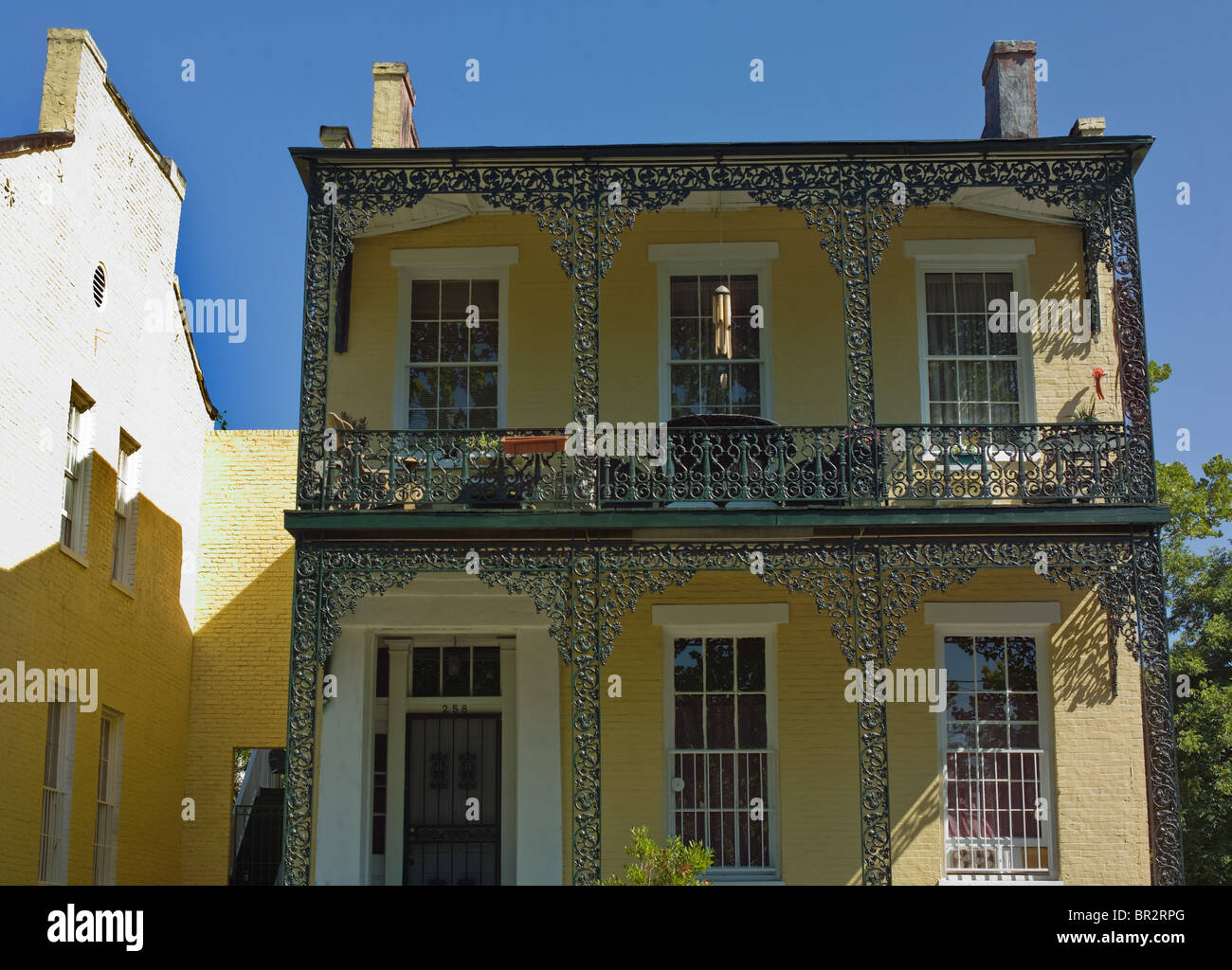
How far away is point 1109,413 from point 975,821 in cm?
462

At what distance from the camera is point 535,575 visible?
13.5 metres

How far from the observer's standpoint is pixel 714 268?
16.2 m

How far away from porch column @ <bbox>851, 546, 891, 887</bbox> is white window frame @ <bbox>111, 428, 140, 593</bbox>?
8.65 metres

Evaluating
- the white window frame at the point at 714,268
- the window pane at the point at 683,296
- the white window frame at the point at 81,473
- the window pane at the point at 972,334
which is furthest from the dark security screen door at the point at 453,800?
the window pane at the point at 972,334

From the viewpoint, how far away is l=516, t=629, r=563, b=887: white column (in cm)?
1470

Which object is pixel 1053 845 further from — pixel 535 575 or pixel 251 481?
pixel 251 481

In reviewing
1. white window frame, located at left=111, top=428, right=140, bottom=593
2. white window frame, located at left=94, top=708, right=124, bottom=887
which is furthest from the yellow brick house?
white window frame, located at left=111, top=428, right=140, bottom=593

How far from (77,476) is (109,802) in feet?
12.4

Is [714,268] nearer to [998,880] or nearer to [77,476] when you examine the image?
[998,880]

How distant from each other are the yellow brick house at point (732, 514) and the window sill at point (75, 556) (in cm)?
241

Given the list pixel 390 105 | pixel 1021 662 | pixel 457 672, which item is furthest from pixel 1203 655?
pixel 390 105
